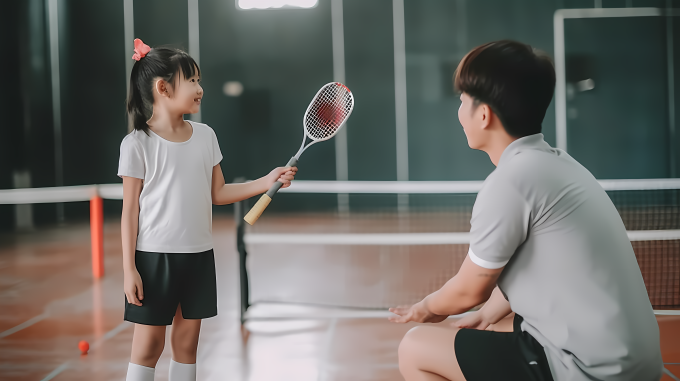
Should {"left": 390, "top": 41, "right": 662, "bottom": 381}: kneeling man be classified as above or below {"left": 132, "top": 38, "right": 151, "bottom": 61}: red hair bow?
below

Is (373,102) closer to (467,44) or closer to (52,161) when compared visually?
(467,44)

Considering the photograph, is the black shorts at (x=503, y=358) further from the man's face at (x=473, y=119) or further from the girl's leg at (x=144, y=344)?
the girl's leg at (x=144, y=344)

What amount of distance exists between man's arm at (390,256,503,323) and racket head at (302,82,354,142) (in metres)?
1.14

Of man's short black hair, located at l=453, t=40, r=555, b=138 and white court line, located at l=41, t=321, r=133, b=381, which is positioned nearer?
man's short black hair, located at l=453, t=40, r=555, b=138

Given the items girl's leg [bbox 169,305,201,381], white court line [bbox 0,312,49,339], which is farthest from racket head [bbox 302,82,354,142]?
white court line [bbox 0,312,49,339]

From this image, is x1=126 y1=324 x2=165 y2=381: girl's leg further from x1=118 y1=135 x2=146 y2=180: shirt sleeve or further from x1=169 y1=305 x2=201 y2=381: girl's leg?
x1=118 y1=135 x2=146 y2=180: shirt sleeve

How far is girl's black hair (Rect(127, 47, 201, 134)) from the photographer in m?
1.65

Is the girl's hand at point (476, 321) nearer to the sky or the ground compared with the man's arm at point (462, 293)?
nearer to the ground

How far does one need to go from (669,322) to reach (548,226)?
2557mm

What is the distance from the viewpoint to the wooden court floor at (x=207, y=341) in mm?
2486

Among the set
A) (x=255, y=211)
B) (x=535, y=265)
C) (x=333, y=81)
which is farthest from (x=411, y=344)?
(x=333, y=81)

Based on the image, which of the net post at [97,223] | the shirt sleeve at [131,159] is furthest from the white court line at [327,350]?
the net post at [97,223]

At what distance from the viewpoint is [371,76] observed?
8680 millimetres

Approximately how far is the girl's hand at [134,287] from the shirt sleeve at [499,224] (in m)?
1.00
